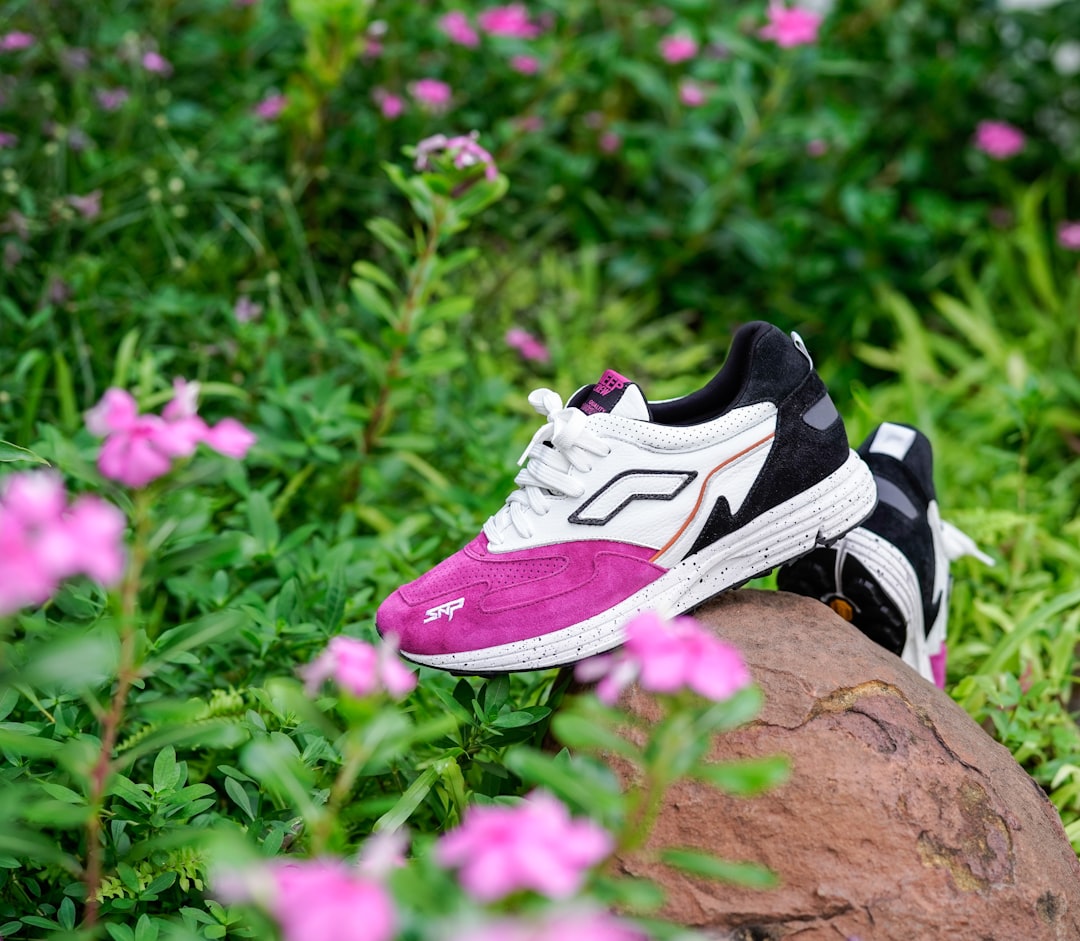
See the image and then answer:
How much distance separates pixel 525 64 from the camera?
299 cm

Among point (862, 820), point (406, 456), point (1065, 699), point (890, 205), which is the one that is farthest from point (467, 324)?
point (862, 820)

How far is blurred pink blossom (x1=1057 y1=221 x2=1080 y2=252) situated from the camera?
11.2 ft

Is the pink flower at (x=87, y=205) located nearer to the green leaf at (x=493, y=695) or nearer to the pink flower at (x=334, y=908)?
the green leaf at (x=493, y=695)

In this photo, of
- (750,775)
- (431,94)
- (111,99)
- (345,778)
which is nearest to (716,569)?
(750,775)

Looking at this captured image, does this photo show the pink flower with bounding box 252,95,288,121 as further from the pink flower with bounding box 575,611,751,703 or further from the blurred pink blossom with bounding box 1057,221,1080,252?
the blurred pink blossom with bounding box 1057,221,1080,252

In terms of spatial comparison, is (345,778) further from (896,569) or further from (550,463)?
(896,569)

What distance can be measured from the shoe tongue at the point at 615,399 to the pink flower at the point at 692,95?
75.6 inches

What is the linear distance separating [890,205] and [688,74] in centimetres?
76

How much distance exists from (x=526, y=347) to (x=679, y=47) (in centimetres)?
106

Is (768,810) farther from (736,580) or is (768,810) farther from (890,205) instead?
(890,205)

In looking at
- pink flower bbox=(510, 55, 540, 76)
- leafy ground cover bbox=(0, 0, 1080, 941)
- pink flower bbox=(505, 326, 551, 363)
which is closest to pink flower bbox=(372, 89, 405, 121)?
leafy ground cover bbox=(0, 0, 1080, 941)

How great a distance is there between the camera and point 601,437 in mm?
1426

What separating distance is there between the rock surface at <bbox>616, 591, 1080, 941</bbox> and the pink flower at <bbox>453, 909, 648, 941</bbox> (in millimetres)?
640

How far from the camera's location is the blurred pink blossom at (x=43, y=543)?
65cm
